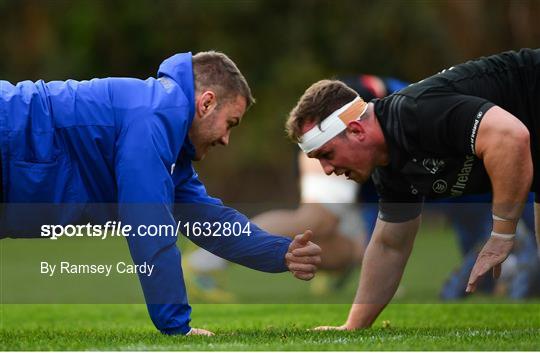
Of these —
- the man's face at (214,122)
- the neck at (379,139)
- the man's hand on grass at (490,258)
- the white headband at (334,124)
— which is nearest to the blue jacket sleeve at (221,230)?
the man's face at (214,122)

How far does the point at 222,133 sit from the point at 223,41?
21107 mm

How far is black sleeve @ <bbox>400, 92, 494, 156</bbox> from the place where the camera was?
5.89m

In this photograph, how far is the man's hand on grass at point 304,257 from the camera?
644 centimetres

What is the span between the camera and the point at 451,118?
19.5 feet

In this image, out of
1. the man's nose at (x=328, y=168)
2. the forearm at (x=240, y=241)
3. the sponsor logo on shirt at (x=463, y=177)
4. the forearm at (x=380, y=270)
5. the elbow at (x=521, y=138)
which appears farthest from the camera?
the forearm at (x=380, y=270)

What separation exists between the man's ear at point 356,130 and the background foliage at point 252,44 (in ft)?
65.5

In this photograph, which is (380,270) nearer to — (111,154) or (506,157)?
(506,157)

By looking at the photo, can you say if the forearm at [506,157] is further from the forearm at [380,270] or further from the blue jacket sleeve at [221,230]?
the blue jacket sleeve at [221,230]

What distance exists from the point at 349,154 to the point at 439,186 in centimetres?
56

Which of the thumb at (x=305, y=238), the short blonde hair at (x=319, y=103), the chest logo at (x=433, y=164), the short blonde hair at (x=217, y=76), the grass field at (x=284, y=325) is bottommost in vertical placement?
the grass field at (x=284, y=325)

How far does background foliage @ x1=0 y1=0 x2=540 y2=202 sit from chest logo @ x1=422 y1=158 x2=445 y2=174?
20015 mm

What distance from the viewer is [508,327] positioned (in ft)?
23.4

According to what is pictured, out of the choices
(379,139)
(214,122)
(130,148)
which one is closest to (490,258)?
(379,139)

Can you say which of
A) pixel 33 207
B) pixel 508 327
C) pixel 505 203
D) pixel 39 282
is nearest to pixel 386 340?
pixel 505 203
